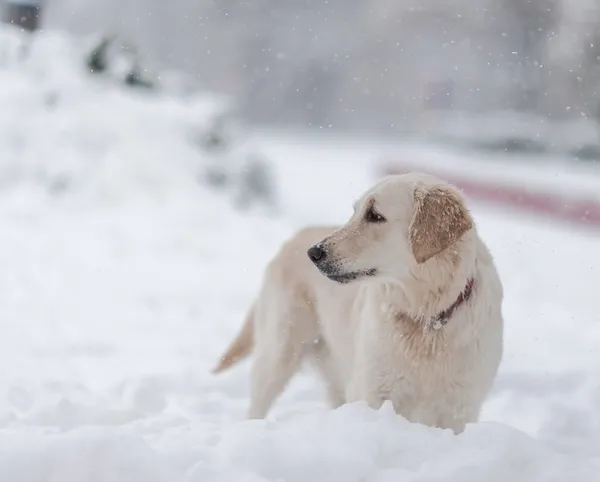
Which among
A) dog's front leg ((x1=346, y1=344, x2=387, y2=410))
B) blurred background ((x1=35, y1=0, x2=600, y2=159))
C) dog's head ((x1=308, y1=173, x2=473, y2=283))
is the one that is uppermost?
blurred background ((x1=35, y1=0, x2=600, y2=159))

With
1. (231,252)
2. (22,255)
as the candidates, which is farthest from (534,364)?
(22,255)

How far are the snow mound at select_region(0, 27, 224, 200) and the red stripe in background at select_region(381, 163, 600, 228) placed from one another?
3.41 m

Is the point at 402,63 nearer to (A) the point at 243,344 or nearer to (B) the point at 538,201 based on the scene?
(B) the point at 538,201

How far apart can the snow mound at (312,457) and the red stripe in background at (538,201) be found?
9150mm

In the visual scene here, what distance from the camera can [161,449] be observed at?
2.49 m

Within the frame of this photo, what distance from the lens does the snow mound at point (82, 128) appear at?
11.3 m

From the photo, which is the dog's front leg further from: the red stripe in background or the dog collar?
the red stripe in background

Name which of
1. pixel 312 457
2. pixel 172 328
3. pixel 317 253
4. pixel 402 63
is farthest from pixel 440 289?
pixel 402 63

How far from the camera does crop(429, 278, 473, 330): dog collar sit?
289cm

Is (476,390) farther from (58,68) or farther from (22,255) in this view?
(58,68)

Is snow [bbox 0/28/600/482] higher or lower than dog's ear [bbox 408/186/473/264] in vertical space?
lower

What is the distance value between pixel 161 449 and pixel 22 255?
6.84m

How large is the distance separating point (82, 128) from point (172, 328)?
6471 millimetres

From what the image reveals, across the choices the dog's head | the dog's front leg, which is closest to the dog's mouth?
the dog's head
